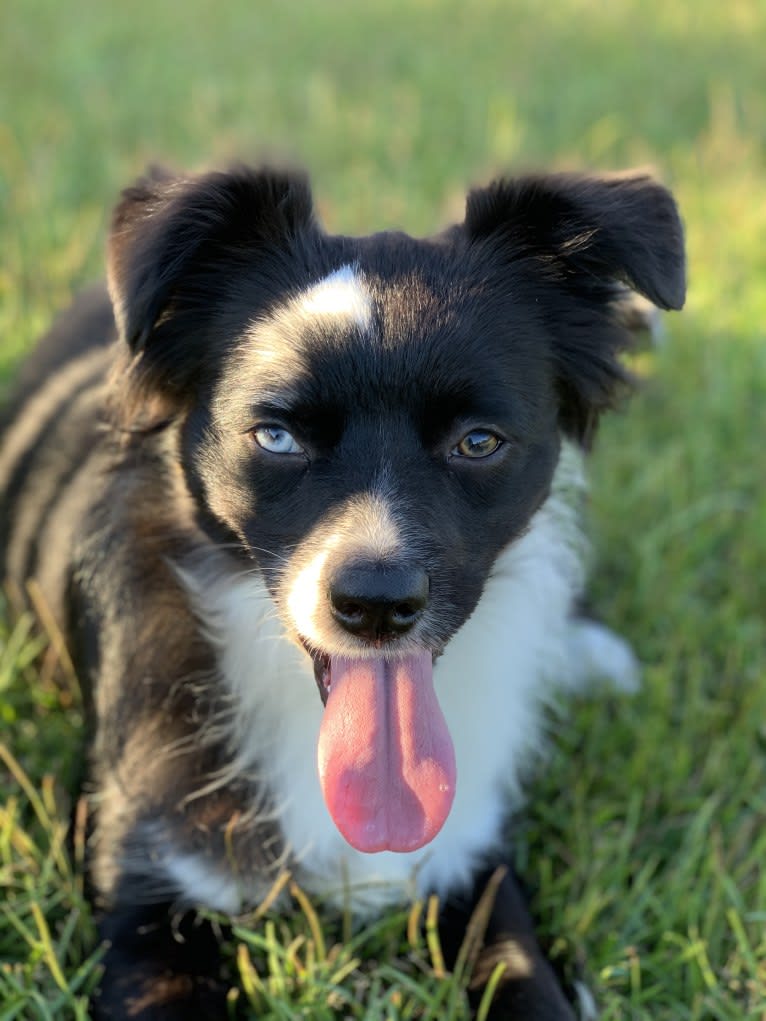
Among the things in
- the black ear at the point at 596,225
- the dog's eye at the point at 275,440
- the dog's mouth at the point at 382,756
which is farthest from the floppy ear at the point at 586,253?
the dog's mouth at the point at 382,756

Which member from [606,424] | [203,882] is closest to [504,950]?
[203,882]

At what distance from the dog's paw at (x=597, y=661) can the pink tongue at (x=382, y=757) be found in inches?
50.6

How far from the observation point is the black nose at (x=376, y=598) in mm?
2205

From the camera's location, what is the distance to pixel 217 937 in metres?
2.79

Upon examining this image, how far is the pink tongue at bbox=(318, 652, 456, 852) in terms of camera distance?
2.46 m

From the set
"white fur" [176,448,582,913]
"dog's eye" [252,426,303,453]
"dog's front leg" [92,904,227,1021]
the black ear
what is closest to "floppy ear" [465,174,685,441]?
the black ear

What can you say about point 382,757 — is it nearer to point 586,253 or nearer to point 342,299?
point 342,299

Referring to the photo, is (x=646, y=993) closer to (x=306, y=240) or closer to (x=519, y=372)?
(x=519, y=372)

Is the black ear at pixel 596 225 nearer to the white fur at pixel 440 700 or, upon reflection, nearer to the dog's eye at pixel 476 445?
the dog's eye at pixel 476 445

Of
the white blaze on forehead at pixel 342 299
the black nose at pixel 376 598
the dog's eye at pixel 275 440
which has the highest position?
the white blaze on forehead at pixel 342 299

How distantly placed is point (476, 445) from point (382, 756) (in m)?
0.70

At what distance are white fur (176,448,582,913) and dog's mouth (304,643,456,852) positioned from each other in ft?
0.73

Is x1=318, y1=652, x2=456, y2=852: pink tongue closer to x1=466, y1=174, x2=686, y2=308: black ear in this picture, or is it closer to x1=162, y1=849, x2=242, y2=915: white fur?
x1=162, y1=849, x2=242, y2=915: white fur

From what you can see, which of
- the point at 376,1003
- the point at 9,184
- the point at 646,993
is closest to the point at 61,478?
the point at 376,1003
